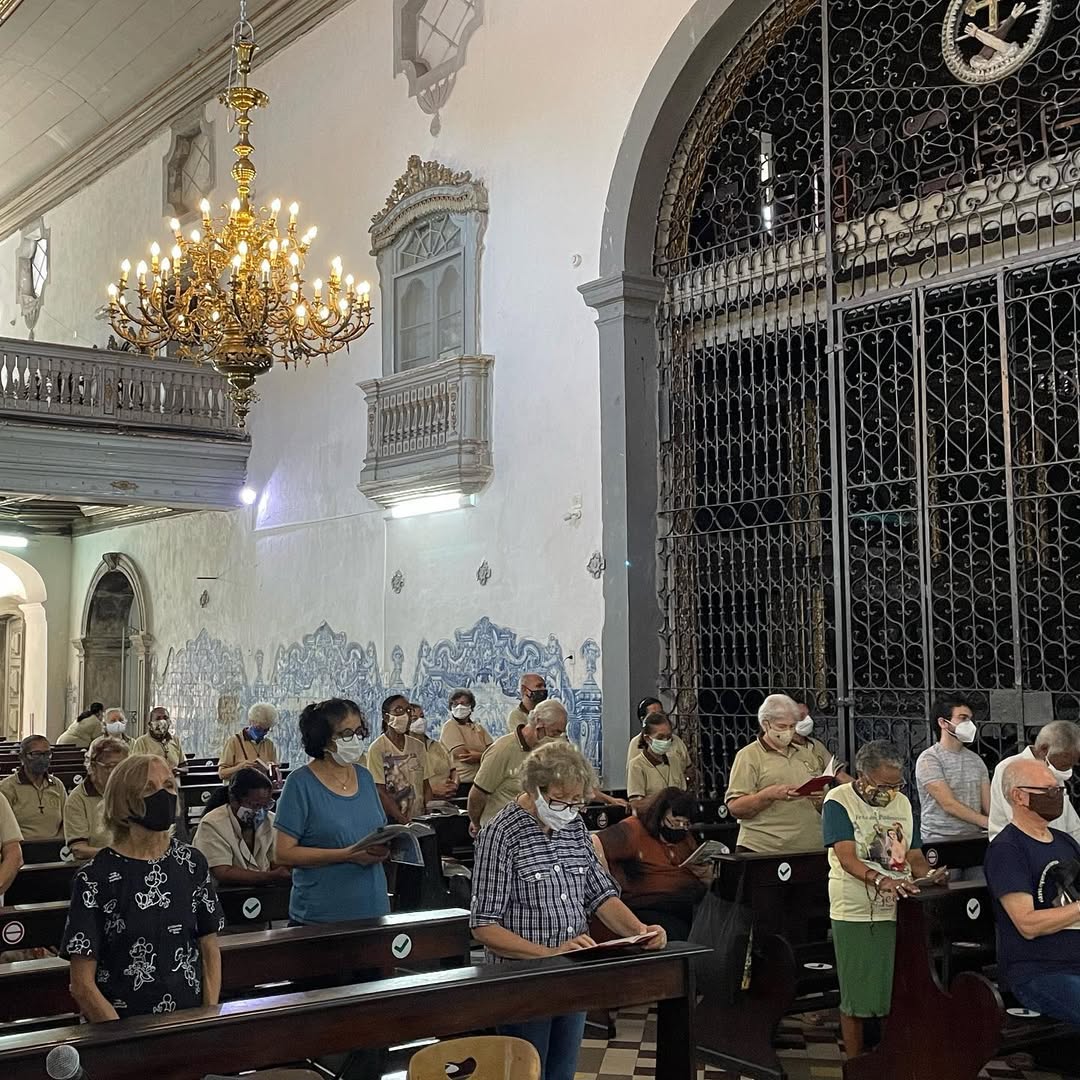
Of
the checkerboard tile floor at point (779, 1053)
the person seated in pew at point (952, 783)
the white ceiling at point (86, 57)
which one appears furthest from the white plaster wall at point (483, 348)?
the checkerboard tile floor at point (779, 1053)

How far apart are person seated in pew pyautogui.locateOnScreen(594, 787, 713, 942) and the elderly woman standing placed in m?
1.96

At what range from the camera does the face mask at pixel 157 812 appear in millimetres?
3863

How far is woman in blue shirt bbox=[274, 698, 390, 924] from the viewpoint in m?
5.01

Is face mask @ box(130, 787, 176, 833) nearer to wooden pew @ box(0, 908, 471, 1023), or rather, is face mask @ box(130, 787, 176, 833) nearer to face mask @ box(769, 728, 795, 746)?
wooden pew @ box(0, 908, 471, 1023)

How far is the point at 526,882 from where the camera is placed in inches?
166

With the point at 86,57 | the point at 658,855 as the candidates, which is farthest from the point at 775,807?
the point at 86,57

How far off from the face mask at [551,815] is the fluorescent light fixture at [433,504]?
27.5 feet

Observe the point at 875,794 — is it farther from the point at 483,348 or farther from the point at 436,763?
the point at 483,348


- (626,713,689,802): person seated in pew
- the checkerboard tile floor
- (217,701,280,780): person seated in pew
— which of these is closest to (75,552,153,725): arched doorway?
(217,701,280,780): person seated in pew

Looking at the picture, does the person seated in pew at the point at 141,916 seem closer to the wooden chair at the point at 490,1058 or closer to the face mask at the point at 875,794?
the wooden chair at the point at 490,1058

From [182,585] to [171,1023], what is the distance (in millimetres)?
14847

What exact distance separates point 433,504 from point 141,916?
9283 millimetres

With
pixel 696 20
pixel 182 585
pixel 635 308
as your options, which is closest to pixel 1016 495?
pixel 635 308

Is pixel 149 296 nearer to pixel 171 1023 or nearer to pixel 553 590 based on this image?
pixel 553 590
